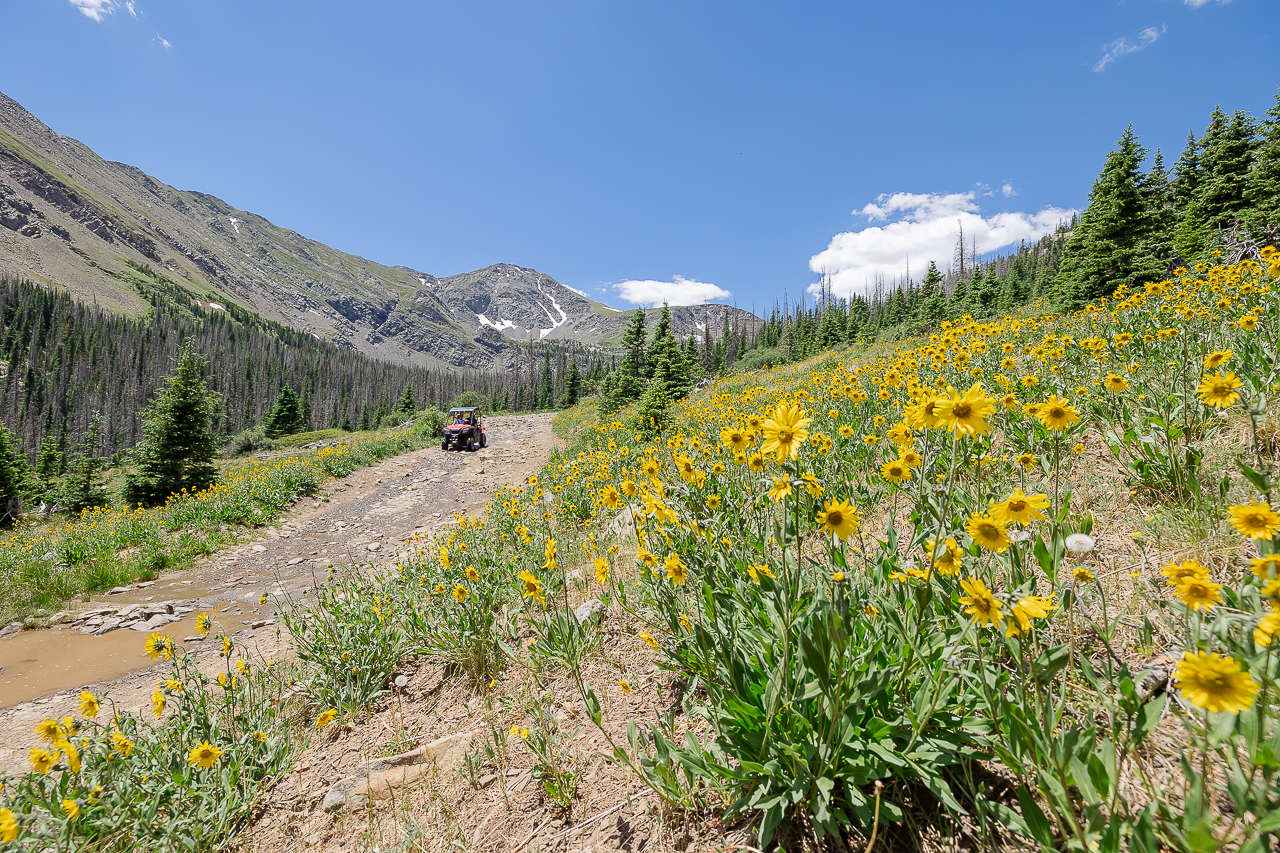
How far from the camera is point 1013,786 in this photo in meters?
1.49

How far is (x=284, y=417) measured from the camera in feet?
167

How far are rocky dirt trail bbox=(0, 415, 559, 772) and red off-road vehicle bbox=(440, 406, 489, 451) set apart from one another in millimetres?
6540

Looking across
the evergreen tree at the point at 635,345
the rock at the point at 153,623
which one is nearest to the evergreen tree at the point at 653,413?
the rock at the point at 153,623

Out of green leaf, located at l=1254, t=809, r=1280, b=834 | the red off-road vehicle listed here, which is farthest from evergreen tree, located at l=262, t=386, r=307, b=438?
green leaf, located at l=1254, t=809, r=1280, b=834

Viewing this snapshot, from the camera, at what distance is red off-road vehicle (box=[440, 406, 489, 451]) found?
21609 mm

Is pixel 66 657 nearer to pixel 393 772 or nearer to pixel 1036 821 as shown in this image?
pixel 393 772

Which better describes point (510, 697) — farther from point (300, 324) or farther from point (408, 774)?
point (300, 324)

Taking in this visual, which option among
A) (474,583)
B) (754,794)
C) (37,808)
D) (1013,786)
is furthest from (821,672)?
(37,808)

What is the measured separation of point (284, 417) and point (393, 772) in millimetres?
61383

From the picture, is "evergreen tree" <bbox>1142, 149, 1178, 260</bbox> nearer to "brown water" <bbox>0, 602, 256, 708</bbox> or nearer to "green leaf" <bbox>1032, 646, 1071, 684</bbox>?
"green leaf" <bbox>1032, 646, 1071, 684</bbox>

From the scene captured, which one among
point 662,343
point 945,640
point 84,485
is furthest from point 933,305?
point 84,485

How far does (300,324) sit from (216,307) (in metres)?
55.0

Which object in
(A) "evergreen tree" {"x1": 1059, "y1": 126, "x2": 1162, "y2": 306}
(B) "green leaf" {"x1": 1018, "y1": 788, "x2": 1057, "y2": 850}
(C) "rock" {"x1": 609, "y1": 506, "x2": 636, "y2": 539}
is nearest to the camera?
(B) "green leaf" {"x1": 1018, "y1": 788, "x2": 1057, "y2": 850}

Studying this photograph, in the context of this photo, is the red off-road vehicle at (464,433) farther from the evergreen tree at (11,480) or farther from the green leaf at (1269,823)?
the green leaf at (1269,823)
